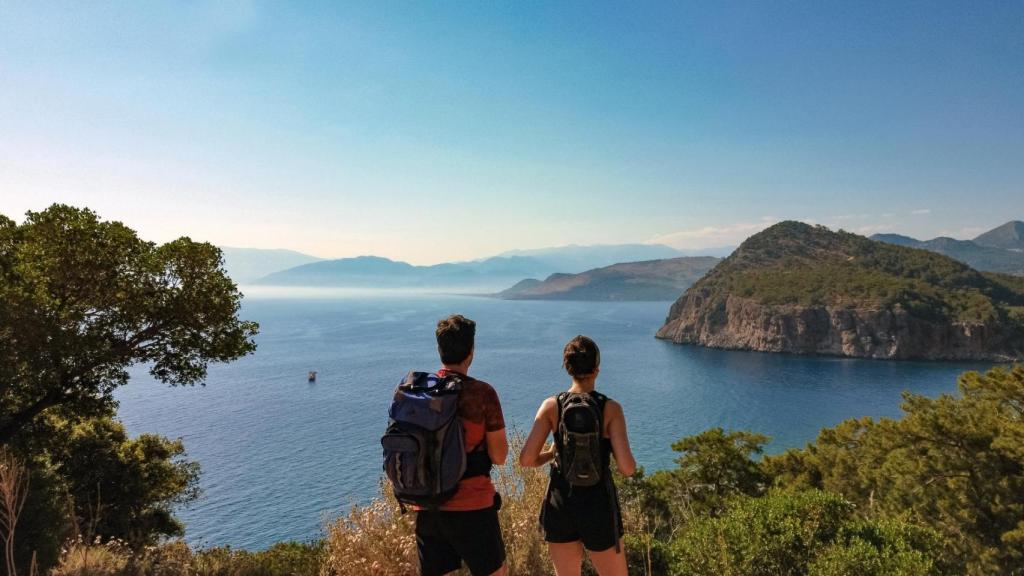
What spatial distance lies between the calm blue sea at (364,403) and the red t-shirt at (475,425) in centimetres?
710

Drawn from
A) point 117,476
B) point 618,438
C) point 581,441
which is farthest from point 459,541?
point 117,476

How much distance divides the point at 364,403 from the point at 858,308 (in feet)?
303

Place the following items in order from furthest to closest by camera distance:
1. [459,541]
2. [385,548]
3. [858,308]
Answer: [858,308] < [385,548] < [459,541]

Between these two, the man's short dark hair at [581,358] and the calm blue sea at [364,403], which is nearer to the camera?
the man's short dark hair at [581,358]

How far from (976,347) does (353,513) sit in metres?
115

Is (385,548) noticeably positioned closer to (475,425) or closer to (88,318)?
(475,425)

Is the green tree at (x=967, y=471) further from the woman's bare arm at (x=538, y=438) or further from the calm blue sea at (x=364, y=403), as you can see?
the calm blue sea at (x=364, y=403)

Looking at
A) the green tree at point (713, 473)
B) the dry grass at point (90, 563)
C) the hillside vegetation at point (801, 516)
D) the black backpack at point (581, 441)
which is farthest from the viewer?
the green tree at point (713, 473)

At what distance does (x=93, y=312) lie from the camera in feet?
33.3

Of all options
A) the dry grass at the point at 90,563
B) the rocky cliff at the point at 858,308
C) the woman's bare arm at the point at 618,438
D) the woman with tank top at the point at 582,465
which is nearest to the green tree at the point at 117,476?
the dry grass at the point at 90,563

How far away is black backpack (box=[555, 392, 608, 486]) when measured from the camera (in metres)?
3.16

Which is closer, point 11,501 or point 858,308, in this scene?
point 11,501

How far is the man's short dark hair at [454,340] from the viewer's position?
3.03 metres

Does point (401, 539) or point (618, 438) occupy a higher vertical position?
point (618, 438)
